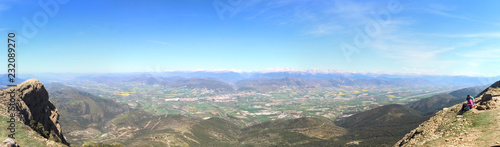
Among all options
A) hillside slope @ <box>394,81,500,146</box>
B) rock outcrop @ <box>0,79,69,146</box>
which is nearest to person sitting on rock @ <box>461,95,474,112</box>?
hillside slope @ <box>394,81,500,146</box>

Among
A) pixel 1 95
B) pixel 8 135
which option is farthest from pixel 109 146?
pixel 8 135

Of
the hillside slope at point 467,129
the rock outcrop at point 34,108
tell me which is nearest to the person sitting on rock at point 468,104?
the hillside slope at point 467,129

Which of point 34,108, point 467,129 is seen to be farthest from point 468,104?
point 34,108

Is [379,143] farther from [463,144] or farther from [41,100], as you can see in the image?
[41,100]

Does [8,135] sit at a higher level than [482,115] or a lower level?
lower

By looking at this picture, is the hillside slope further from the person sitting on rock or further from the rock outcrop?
the rock outcrop

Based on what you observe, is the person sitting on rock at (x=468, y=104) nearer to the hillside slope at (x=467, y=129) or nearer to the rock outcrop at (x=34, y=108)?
the hillside slope at (x=467, y=129)
